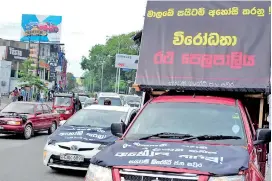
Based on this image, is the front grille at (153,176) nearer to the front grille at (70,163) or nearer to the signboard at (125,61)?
the front grille at (70,163)

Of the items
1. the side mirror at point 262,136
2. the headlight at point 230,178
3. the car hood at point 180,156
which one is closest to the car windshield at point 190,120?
the side mirror at point 262,136

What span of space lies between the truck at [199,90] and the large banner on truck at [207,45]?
0.06 ft

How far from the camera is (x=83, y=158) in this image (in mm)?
9180

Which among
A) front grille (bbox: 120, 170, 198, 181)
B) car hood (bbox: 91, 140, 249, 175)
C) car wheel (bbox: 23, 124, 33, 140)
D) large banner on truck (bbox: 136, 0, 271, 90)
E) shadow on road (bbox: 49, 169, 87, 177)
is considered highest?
large banner on truck (bbox: 136, 0, 271, 90)

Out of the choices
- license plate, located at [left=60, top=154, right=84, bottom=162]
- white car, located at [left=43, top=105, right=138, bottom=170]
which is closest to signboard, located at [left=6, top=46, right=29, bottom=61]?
white car, located at [left=43, top=105, right=138, bottom=170]

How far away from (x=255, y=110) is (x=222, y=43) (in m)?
1.65

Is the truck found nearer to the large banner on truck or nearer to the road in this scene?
the large banner on truck

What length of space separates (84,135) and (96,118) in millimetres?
1434

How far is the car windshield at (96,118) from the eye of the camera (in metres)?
10.8

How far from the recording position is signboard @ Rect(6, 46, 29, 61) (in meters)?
57.7

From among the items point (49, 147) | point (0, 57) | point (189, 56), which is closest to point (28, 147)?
point (49, 147)

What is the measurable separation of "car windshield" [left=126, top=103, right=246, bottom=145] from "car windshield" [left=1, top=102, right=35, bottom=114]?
11656 millimetres

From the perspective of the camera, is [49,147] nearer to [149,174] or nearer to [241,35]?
[241,35]

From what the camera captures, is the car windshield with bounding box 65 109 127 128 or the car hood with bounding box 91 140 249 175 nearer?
the car hood with bounding box 91 140 249 175
